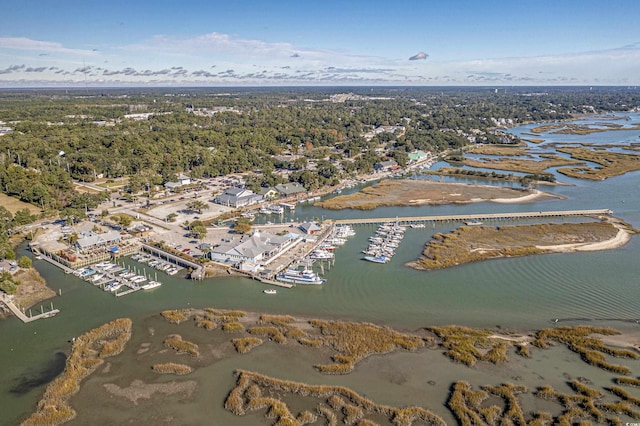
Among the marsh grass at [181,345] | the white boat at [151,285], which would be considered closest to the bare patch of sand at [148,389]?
the marsh grass at [181,345]

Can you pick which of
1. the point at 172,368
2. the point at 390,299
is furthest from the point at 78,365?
the point at 390,299

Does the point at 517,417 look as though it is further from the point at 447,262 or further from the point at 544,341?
the point at 447,262

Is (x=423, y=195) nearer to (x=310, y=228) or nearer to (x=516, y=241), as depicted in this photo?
(x=516, y=241)

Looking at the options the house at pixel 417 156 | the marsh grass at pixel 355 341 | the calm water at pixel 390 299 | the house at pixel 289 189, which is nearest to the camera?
the marsh grass at pixel 355 341

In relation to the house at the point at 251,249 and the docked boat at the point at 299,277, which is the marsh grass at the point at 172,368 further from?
the house at the point at 251,249

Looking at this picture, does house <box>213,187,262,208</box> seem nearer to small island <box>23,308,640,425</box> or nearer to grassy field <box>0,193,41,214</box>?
grassy field <box>0,193,41,214</box>

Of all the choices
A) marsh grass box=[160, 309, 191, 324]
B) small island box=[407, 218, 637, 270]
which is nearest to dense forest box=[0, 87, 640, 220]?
small island box=[407, 218, 637, 270]
